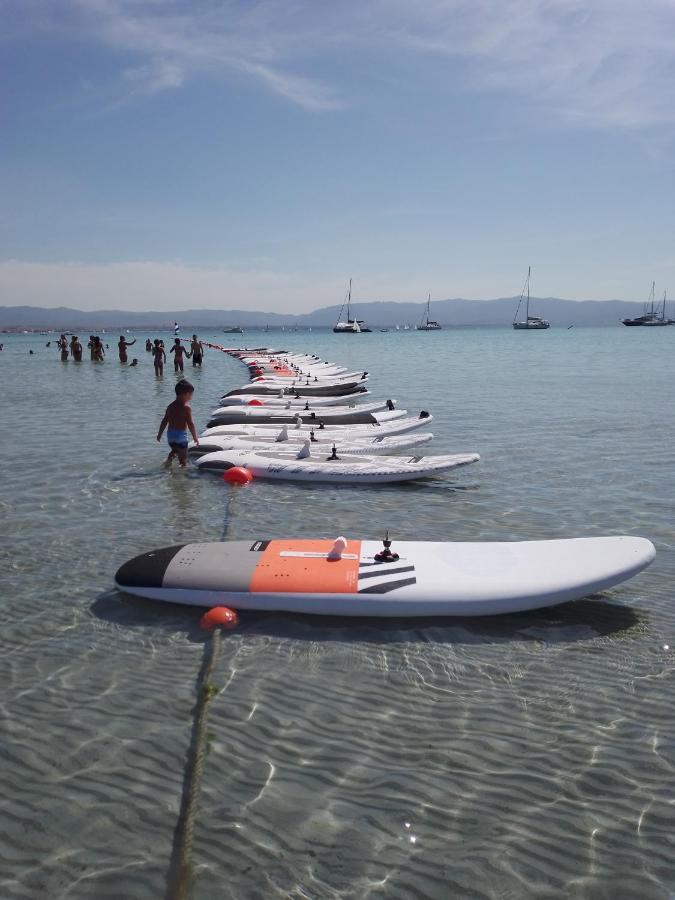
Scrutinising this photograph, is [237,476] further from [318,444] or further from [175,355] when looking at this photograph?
[175,355]

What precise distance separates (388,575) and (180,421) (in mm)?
7685

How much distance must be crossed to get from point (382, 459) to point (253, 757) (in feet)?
31.6

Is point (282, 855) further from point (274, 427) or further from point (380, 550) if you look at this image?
point (274, 427)

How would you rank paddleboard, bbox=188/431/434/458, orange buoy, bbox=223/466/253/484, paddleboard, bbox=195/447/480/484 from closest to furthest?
paddleboard, bbox=195/447/480/484
orange buoy, bbox=223/466/253/484
paddleboard, bbox=188/431/434/458

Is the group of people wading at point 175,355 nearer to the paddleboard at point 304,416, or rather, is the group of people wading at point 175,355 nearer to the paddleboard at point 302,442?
the paddleboard at point 304,416

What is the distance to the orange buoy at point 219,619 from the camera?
700 centimetres

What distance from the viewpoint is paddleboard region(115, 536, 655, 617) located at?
23.2ft

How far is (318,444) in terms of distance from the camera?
609 inches

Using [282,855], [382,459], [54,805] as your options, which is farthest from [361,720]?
[382,459]

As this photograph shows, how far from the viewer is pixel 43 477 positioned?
530 inches

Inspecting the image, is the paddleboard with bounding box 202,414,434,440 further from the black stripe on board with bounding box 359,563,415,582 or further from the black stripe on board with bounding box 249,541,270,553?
the black stripe on board with bounding box 359,563,415,582

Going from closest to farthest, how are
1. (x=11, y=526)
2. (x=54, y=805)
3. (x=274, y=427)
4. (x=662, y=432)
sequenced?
(x=54, y=805) < (x=11, y=526) < (x=274, y=427) < (x=662, y=432)

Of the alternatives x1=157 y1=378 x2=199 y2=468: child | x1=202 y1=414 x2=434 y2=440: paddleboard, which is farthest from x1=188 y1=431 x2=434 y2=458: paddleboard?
x1=157 y1=378 x2=199 y2=468: child

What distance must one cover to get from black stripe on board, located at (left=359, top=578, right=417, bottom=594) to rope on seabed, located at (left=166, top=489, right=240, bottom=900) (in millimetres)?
1722
